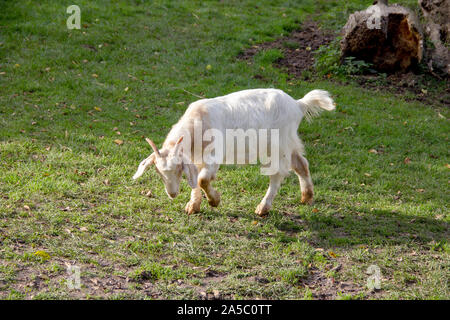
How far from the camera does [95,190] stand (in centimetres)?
689

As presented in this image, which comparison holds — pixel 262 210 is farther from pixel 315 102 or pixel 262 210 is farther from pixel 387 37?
pixel 387 37

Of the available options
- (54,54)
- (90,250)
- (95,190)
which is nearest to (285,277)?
(90,250)

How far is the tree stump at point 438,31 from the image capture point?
1105 centimetres

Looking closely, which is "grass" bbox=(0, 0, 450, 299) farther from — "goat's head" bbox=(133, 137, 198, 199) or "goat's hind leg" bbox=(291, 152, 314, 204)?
"goat's head" bbox=(133, 137, 198, 199)

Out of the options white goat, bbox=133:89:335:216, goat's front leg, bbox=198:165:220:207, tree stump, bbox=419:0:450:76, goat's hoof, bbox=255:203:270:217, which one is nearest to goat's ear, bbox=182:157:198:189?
white goat, bbox=133:89:335:216

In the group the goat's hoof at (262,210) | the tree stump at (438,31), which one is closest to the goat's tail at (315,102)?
the goat's hoof at (262,210)

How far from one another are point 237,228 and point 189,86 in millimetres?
4966

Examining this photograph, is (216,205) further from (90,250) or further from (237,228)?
(90,250)

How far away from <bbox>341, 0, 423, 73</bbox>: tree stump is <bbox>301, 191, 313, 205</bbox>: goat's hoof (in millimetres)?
5486

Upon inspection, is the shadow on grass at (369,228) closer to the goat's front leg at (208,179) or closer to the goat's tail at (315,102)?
the goat's front leg at (208,179)

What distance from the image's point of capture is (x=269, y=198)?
6.55 metres

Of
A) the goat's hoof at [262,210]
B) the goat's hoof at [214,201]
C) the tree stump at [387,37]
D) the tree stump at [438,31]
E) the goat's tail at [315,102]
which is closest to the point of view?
the goat's hoof at [214,201]

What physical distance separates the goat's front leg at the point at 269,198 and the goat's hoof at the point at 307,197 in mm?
465
